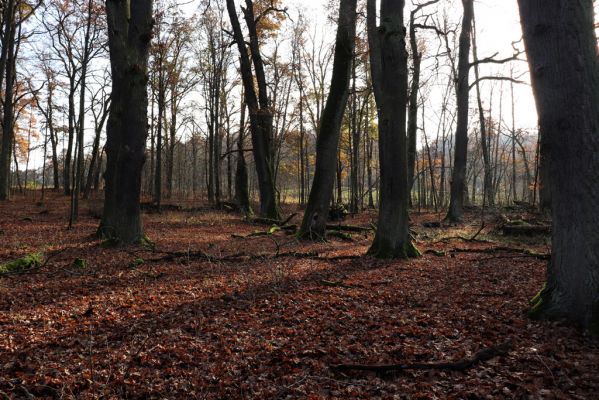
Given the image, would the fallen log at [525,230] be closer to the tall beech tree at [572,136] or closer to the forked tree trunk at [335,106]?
the forked tree trunk at [335,106]

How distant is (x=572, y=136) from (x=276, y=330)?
351 cm

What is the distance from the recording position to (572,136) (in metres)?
3.78

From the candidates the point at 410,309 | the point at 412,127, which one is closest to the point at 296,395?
the point at 410,309

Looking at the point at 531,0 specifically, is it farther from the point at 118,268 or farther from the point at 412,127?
the point at 412,127

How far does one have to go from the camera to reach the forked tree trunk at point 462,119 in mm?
15461

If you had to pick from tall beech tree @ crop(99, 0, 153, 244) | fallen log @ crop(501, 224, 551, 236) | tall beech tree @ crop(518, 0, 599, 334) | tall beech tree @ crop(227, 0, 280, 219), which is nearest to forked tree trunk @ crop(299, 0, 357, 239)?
tall beech tree @ crop(99, 0, 153, 244)

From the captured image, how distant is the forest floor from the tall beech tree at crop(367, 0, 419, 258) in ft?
2.10

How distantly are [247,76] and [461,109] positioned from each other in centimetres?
886

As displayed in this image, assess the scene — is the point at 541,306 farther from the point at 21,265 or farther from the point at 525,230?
the point at 525,230

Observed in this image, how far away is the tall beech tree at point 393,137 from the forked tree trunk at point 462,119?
26.7 ft

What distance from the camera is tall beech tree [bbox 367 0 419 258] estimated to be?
8188mm

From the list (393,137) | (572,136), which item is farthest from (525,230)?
(572,136)

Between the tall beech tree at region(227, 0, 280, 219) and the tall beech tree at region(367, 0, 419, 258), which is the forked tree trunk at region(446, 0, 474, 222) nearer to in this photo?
the tall beech tree at region(227, 0, 280, 219)

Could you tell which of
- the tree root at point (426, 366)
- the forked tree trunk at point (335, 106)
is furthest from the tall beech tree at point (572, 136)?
the forked tree trunk at point (335, 106)
